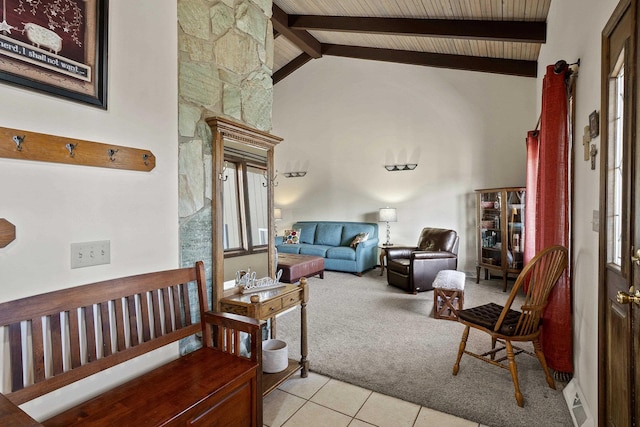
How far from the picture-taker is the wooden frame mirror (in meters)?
2.11

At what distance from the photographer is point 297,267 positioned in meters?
4.78

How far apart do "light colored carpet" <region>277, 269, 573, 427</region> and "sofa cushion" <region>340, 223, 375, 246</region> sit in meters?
1.91

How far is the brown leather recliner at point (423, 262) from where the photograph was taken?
447 cm

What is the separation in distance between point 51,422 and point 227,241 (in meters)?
1.25

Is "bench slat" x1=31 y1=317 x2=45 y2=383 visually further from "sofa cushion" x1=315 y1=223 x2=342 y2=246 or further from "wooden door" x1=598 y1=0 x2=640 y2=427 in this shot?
"sofa cushion" x1=315 y1=223 x2=342 y2=246

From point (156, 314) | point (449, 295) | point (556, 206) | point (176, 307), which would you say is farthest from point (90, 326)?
point (449, 295)

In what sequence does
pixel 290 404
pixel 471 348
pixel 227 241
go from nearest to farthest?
pixel 290 404, pixel 227 241, pixel 471 348

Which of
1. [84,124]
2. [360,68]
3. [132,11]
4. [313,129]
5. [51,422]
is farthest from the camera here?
[313,129]

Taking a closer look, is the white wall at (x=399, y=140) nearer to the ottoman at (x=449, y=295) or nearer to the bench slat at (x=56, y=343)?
the ottoman at (x=449, y=295)

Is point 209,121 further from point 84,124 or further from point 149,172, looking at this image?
point 84,124

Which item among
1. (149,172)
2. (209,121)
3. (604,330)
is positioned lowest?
(604,330)

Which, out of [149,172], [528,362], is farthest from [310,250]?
[149,172]

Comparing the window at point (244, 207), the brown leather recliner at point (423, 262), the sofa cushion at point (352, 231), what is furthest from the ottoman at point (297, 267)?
the window at point (244, 207)

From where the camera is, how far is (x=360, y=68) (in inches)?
254
